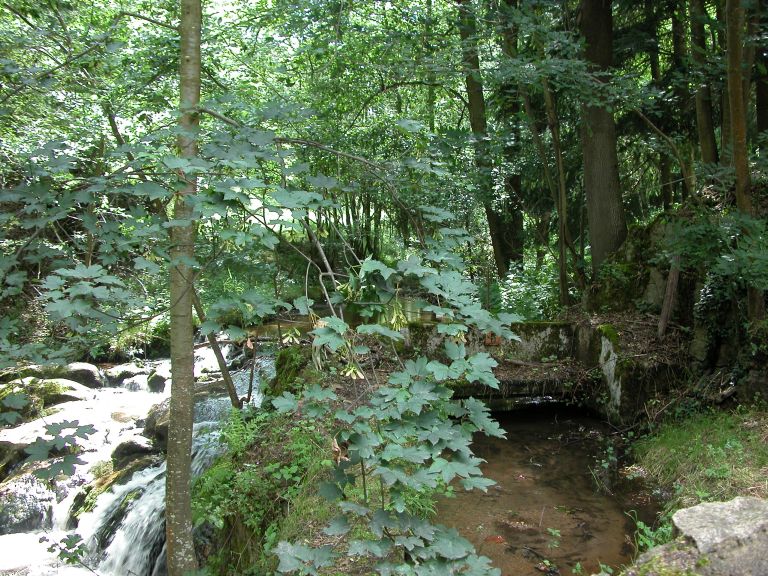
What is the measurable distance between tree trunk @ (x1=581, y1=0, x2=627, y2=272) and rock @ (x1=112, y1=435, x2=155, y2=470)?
7212 millimetres

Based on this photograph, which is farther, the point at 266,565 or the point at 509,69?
the point at 509,69

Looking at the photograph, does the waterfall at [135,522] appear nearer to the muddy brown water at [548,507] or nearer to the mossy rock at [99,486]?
the mossy rock at [99,486]

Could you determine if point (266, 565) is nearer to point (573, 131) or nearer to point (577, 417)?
point (577, 417)

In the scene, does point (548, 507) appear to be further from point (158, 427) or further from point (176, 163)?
point (158, 427)

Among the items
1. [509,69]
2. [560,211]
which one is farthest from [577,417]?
[509,69]

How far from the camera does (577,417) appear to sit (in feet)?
25.1

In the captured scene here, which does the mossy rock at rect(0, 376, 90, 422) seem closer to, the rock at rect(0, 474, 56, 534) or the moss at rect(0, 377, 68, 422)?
the moss at rect(0, 377, 68, 422)

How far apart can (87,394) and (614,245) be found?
9.57 metres

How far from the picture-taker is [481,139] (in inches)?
321

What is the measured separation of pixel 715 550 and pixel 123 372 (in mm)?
11946

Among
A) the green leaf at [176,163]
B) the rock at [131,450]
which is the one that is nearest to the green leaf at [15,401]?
the green leaf at [176,163]

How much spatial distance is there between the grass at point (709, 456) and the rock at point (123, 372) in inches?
386

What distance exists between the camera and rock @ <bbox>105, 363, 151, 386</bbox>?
12.0 metres

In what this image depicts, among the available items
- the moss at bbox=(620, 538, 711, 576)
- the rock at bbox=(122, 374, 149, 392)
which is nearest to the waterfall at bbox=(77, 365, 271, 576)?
the rock at bbox=(122, 374, 149, 392)
